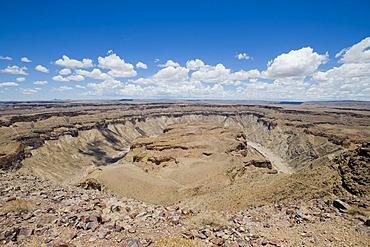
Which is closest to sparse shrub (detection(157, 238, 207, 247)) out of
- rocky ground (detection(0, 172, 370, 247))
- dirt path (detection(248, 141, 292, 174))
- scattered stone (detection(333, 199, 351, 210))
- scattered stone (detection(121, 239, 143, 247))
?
rocky ground (detection(0, 172, 370, 247))

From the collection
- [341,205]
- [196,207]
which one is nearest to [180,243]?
[341,205]

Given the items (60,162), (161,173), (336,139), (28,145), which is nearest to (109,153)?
(60,162)

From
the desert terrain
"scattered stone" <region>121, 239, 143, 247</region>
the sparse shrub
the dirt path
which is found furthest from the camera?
the dirt path

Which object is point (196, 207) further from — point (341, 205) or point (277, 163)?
point (277, 163)

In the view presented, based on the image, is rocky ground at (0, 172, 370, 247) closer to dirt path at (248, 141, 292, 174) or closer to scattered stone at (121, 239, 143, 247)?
scattered stone at (121, 239, 143, 247)

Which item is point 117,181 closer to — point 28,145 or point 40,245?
A: point 40,245

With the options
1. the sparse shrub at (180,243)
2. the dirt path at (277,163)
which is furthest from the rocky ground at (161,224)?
the dirt path at (277,163)

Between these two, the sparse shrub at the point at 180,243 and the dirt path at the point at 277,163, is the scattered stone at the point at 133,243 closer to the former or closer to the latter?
the sparse shrub at the point at 180,243

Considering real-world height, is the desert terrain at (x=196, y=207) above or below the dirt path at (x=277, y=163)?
above
